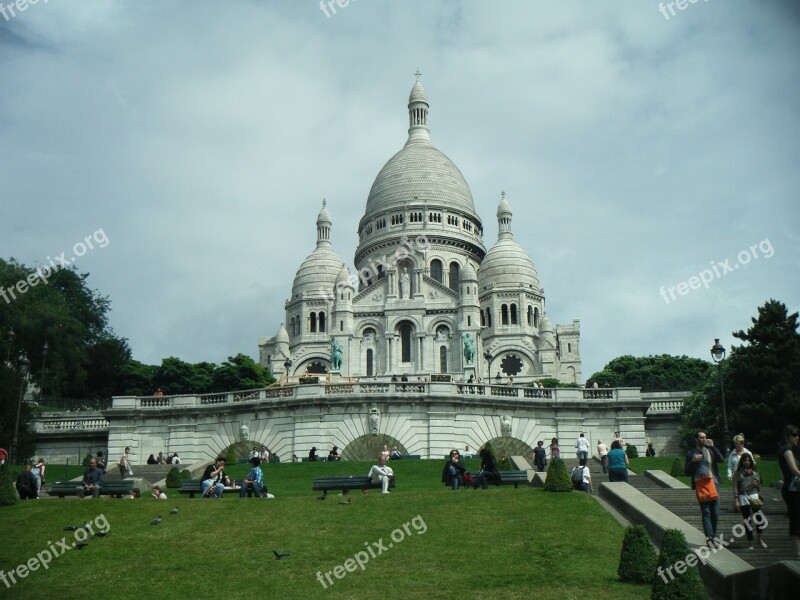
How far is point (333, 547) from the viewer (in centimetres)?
1952

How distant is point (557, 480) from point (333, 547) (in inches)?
279

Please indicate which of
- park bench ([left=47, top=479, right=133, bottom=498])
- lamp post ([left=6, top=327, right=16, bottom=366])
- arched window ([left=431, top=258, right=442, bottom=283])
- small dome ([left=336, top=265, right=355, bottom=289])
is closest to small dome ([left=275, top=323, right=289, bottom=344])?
small dome ([left=336, top=265, right=355, bottom=289])

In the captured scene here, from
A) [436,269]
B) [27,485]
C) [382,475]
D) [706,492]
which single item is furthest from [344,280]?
[706,492]

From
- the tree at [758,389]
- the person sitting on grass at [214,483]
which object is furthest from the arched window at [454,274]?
the person sitting on grass at [214,483]

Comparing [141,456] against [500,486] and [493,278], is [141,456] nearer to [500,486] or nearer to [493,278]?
[500,486]

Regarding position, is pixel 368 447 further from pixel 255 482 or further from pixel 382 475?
pixel 255 482

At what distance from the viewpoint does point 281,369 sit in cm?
9725

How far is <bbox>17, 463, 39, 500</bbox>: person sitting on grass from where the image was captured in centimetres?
2605

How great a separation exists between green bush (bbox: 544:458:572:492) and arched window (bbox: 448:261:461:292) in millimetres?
78375

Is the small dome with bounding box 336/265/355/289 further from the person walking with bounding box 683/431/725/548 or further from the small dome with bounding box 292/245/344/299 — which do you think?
the person walking with bounding box 683/431/725/548

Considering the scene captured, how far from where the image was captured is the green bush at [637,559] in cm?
1630

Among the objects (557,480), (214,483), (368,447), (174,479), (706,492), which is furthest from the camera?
(368,447)

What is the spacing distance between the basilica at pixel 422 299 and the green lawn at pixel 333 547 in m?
57.5

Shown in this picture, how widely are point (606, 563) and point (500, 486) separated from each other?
10.4 meters
